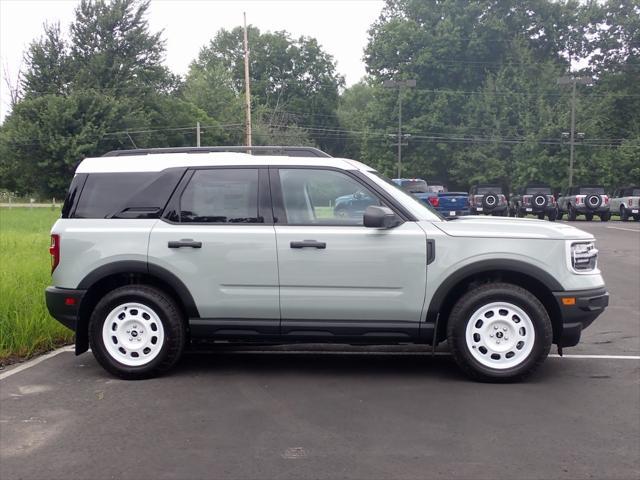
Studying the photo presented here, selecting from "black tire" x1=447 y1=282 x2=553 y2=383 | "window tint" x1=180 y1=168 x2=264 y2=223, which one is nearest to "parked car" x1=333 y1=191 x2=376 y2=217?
"window tint" x1=180 y1=168 x2=264 y2=223

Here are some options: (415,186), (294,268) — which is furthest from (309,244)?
(415,186)

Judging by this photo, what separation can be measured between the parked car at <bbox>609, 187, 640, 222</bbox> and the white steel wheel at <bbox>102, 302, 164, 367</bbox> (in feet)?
105

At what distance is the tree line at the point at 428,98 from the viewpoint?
1950 inches

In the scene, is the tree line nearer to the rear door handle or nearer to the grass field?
the grass field

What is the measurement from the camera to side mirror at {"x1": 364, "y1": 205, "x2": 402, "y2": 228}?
5.29m

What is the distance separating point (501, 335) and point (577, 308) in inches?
25.1

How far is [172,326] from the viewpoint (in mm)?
5543

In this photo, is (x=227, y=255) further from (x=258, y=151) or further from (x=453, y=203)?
(x=453, y=203)

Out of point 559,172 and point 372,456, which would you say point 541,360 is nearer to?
point 372,456

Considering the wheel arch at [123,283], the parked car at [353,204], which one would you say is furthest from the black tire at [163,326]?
the parked car at [353,204]

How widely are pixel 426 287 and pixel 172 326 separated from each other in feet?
6.99

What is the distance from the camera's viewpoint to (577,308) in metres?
5.34

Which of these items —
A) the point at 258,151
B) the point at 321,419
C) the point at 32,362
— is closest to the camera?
the point at 321,419

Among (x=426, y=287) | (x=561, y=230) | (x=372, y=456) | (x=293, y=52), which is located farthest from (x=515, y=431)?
(x=293, y=52)
